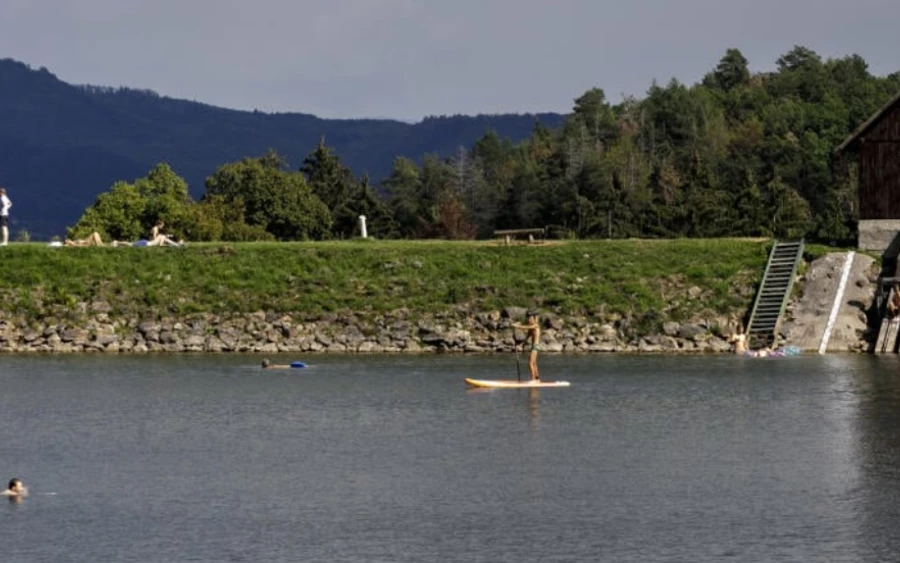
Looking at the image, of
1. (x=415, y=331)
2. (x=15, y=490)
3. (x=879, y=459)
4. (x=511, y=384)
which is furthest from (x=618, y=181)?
(x=15, y=490)

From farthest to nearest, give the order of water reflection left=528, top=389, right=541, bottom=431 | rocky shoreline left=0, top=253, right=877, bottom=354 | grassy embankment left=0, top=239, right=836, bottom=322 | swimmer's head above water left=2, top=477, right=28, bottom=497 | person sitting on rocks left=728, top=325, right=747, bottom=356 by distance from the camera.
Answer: grassy embankment left=0, top=239, right=836, bottom=322 < rocky shoreline left=0, top=253, right=877, bottom=354 < person sitting on rocks left=728, top=325, right=747, bottom=356 < water reflection left=528, top=389, right=541, bottom=431 < swimmer's head above water left=2, top=477, right=28, bottom=497

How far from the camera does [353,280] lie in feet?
239

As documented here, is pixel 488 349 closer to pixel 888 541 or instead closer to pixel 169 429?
pixel 169 429

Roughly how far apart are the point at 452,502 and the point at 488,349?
31.7m

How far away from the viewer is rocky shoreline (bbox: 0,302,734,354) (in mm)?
68000

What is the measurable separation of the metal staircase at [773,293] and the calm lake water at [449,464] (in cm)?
565

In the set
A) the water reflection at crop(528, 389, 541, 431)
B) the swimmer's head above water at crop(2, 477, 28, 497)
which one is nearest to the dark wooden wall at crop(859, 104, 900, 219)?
the water reflection at crop(528, 389, 541, 431)

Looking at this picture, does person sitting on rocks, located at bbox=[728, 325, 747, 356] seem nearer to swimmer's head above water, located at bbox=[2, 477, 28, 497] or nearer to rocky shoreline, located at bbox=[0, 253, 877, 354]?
rocky shoreline, located at bbox=[0, 253, 877, 354]

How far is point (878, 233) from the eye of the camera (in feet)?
246

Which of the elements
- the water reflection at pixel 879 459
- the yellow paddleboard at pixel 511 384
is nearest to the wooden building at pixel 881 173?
the water reflection at pixel 879 459

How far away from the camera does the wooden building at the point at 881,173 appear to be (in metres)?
74.9

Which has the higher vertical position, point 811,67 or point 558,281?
point 811,67

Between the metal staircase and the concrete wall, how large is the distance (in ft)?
8.75

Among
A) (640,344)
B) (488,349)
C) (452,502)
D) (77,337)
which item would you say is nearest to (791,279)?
(640,344)
